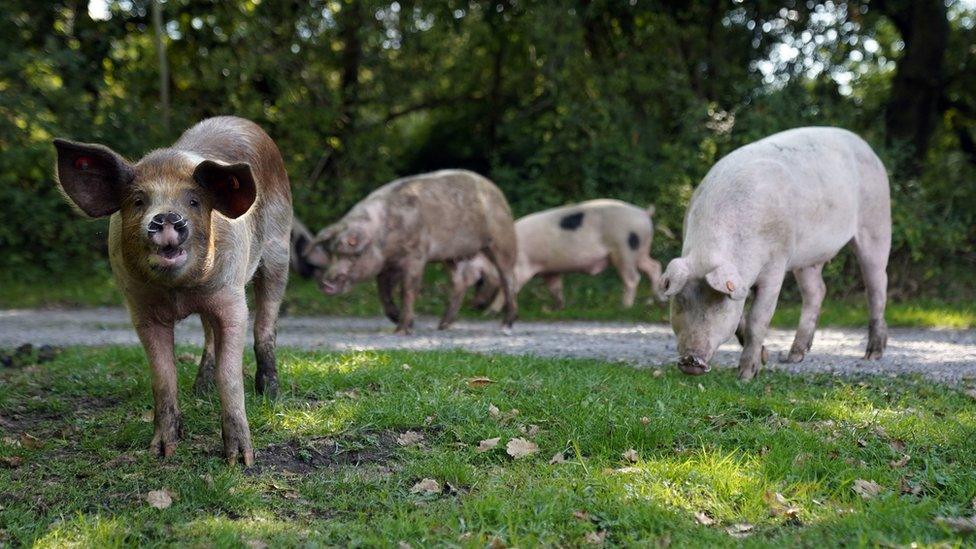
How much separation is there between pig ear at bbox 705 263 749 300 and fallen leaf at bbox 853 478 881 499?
7.53 feet

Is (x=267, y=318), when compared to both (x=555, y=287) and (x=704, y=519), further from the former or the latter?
(x=555, y=287)

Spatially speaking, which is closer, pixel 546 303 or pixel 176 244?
pixel 176 244

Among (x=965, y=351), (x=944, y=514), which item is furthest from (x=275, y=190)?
(x=965, y=351)

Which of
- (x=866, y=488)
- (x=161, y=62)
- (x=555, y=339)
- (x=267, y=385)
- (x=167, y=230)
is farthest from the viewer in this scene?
(x=161, y=62)

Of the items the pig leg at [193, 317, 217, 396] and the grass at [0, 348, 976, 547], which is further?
the pig leg at [193, 317, 217, 396]

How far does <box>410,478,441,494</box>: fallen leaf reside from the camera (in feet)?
15.6

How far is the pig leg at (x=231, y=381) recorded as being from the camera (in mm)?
5066

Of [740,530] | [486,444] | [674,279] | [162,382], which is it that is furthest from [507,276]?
[740,530]

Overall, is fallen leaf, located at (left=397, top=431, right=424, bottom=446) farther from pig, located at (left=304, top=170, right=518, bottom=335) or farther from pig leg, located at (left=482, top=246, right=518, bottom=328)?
pig leg, located at (left=482, top=246, right=518, bottom=328)

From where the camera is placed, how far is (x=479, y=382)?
21.8 ft

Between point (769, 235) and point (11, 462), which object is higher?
point (769, 235)

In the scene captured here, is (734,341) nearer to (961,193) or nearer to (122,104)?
(961,193)

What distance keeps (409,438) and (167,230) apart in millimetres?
1822

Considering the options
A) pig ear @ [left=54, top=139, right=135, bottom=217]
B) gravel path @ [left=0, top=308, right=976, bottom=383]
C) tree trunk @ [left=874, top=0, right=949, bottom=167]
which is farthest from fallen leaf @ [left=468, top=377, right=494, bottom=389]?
tree trunk @ [left=874, top=0, right=949, bottom=167]
